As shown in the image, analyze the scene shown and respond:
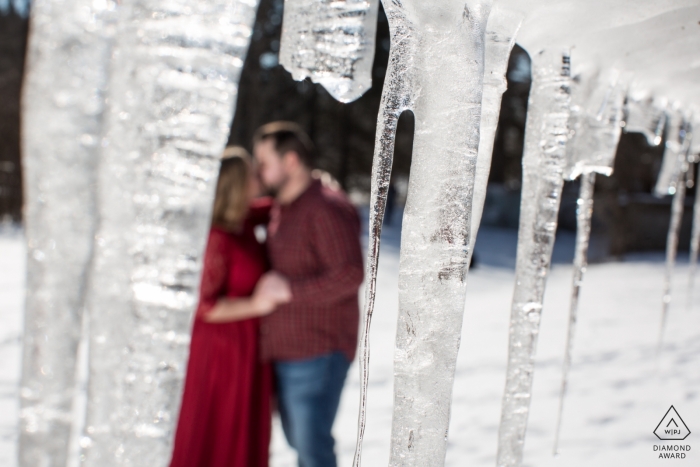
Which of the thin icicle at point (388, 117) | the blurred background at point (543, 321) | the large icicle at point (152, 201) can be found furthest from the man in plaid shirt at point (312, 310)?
the large icicle at point (152, 201)

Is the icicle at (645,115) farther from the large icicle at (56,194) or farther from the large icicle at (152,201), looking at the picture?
the large icicle at (56,194)

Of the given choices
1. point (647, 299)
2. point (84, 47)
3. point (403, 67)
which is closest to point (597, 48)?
point (403, 67)

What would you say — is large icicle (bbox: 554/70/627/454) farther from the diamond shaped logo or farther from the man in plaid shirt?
the man in plaid shirt

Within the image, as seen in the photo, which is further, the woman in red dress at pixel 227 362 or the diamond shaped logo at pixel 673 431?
the woman in red dress at pixel 227 362

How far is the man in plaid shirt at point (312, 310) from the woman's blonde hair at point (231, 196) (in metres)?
0.21

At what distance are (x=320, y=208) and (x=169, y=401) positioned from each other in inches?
54.0

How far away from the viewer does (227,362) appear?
2.27 m

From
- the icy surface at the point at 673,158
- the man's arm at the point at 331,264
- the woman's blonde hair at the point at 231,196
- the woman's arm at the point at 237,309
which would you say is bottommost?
the woman's arm at the point at 237,309

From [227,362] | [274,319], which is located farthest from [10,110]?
[274,319]

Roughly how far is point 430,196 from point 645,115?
1279 millimetres

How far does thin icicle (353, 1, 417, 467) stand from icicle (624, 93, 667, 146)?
1089 mm

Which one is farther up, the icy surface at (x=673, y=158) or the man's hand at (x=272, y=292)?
the icy surface at (x=673, y=158)

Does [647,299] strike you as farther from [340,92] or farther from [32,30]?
[32,30]

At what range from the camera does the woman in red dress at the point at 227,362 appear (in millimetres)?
2215
